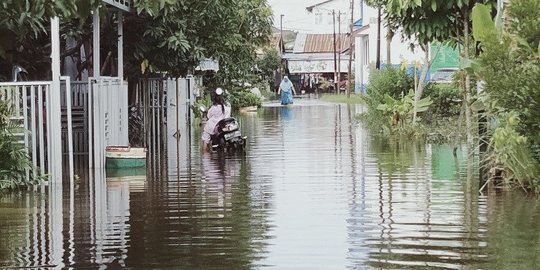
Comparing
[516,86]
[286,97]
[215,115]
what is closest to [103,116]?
[215,115]

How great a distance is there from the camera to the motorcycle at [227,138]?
21078mm

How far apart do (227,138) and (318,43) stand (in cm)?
6676

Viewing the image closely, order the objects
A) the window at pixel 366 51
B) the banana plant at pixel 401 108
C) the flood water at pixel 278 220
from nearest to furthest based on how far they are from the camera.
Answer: the flood water at pixel 278 220 < the banana plant at pixel 401 108 < the window at pixel 366 51

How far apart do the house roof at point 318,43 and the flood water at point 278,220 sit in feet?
224

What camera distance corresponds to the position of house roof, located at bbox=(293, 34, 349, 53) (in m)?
85.6

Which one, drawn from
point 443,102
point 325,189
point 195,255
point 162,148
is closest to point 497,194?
point 325,189

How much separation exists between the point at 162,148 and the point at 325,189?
9826mm

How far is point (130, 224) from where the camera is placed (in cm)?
1071

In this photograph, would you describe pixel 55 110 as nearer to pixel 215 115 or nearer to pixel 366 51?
pixel 215 115

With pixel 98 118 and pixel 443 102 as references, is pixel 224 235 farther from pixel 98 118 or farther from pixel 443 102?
pixel 443 102

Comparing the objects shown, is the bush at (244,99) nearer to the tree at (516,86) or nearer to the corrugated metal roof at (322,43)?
the tree at (516,86)

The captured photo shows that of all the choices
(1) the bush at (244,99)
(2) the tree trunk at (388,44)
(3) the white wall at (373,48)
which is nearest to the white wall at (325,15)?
(3) the white wall at (373,48)

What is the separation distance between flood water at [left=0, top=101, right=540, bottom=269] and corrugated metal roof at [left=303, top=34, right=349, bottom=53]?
6821 cm

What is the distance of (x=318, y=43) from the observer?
87062 mm
